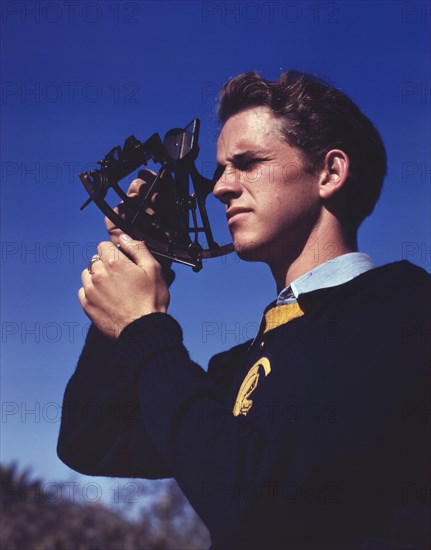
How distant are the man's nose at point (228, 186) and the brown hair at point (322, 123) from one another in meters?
0.22

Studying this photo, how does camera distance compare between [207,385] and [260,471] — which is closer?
[260,471]

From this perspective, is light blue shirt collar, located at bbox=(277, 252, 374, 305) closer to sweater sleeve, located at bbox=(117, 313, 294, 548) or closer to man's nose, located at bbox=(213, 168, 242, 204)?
man's nose, located at bbox=(213, 168, 242, 204)

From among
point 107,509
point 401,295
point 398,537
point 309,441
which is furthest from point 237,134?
point 107,509

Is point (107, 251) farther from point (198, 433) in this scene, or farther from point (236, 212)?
point (198, 433)

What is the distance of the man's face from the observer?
82.7 inches

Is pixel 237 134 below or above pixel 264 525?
above

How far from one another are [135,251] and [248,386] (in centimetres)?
48

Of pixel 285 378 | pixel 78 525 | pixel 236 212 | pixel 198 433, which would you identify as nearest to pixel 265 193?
pixel 236 212

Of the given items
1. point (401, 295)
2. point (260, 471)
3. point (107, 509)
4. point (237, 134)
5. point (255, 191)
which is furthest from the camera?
point (107, 509)

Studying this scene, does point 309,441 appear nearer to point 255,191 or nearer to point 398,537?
point 398,537

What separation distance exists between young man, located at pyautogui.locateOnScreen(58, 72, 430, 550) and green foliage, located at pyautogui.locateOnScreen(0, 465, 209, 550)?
12.7 m

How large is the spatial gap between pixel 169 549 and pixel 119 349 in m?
20.8

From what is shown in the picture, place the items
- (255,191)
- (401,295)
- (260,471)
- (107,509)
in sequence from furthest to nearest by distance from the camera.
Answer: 1. (107,509)
2. (255,191)
3. (401,295)
4. (260,471)

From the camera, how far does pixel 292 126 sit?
232 centimetres
